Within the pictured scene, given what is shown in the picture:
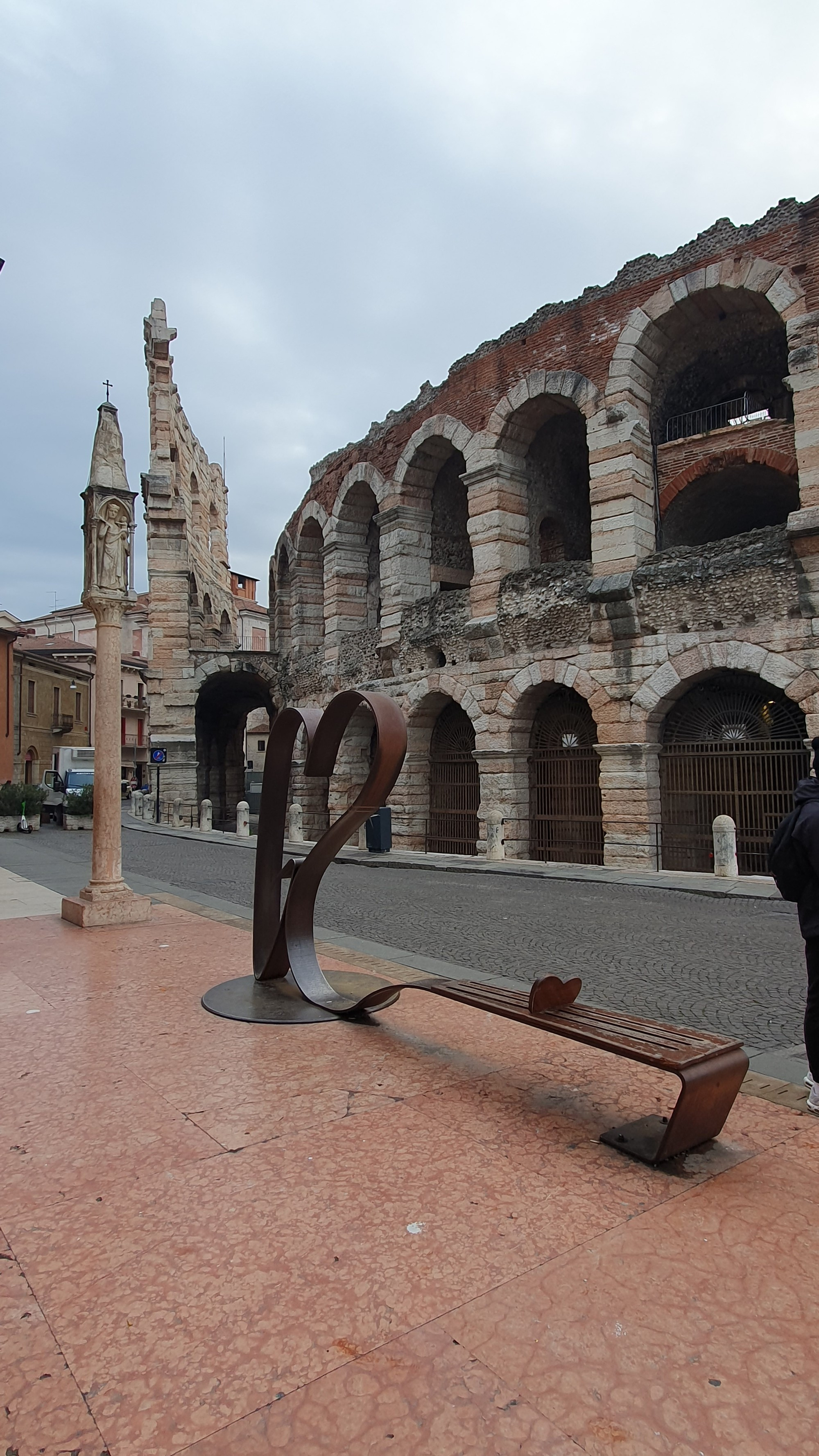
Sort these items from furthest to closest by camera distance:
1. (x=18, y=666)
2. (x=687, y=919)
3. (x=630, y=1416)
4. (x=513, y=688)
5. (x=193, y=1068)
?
(x=18, y=666)
(x=513, y=688)
(x=687, y=919)
(x=193, y=1068)
(x=630, y=1416)

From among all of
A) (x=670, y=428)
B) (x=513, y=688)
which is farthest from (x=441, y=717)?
(x=670, y=428)

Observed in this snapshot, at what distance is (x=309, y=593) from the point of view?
24.8 metres

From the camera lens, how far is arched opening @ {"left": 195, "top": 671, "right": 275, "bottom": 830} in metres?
29.2

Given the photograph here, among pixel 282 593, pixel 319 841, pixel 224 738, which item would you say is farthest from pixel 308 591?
pixel 319 841

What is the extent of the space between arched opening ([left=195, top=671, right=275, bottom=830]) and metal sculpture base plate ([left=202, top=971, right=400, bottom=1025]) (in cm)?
2240

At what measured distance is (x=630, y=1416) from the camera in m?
1.75

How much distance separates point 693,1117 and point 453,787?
15574 mm

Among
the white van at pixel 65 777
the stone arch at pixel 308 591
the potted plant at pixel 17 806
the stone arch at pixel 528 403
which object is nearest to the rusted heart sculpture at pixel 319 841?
the stone arch at pixel 528 403

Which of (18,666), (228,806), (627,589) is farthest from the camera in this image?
(18,666)

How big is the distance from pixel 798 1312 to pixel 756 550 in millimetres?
12162

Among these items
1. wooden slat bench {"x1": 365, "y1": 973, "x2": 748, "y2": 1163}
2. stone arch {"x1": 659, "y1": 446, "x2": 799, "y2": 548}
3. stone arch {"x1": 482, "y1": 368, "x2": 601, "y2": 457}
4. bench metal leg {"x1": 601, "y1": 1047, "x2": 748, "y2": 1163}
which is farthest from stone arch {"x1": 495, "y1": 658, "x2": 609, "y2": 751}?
bench metal leg {"x1": 601, "y1": 1047, "x2": 748, "y2": 1163}

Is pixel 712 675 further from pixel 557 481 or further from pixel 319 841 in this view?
pixel 319 841

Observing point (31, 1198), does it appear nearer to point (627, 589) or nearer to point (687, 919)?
point (687, 919)

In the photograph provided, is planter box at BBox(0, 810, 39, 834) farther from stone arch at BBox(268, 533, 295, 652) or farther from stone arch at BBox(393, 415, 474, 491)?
stone arch at BBox(393, 415, 474, 491)
